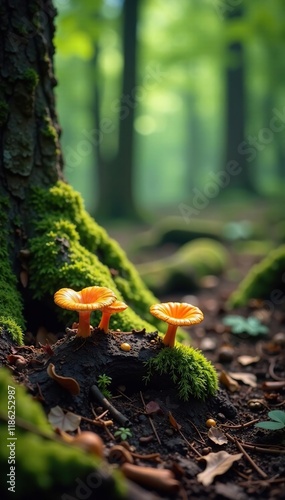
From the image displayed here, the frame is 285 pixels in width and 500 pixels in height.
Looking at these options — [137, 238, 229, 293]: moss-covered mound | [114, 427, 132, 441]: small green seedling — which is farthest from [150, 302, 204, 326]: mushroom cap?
[137, 238, 229, 293]: moss-covered mound

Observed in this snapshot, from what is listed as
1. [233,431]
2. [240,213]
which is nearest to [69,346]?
[233,431]

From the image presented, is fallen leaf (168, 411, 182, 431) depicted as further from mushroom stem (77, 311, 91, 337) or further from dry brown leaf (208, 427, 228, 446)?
mushroom stem (77, 311, 91, 337)

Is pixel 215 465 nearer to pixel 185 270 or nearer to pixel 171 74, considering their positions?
pixel 185 270

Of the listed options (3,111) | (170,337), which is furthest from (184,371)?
(3,111)

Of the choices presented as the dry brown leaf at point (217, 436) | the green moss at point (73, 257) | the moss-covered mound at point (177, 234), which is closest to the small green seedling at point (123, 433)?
the dry brown leaf at point (217, 436)

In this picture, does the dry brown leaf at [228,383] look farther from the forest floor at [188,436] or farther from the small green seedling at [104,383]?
the small green seedling at [104,383]

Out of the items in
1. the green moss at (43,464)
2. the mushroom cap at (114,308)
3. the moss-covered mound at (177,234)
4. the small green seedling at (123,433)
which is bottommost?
the moss-covered mound at (177,234)
